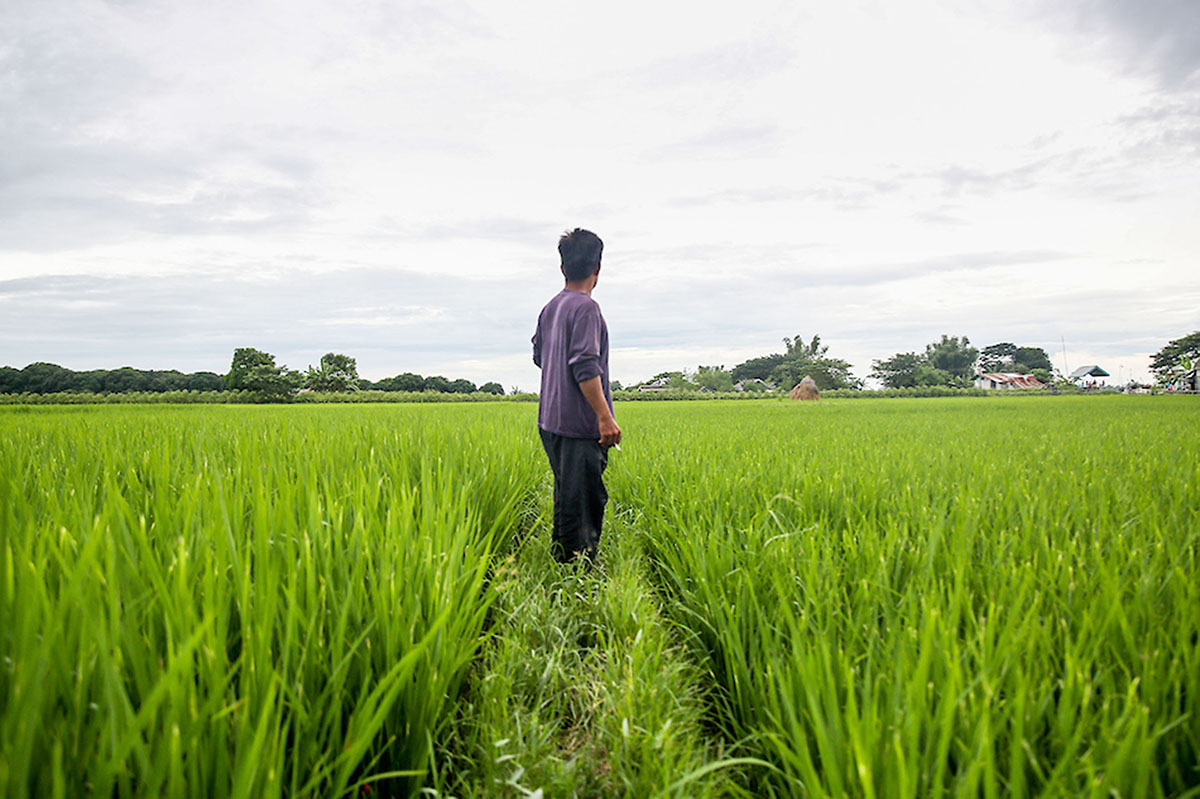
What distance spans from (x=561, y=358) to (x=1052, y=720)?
2241 millimetres

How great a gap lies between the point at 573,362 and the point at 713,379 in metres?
49.5

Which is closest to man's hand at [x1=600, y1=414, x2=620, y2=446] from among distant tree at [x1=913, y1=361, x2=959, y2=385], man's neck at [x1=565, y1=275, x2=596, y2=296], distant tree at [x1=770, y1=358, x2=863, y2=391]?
man's neck at [x1=565, y1=275, x2=596, y2=296]

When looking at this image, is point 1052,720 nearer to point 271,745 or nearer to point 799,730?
point 799,730

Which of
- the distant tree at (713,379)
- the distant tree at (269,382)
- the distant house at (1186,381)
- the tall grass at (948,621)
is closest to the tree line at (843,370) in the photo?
the distant tree at (713,379)

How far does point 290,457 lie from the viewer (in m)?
3.43

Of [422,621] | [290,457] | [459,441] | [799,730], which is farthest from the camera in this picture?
[459,441]

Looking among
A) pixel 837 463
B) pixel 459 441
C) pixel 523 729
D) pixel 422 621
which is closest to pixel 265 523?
pixel 422 621

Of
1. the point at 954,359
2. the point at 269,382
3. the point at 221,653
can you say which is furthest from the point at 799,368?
the point at 221,653

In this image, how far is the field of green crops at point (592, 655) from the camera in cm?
85

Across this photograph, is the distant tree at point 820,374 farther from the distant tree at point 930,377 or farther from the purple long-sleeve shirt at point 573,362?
the purple long-sleeve shirt at point 573,362

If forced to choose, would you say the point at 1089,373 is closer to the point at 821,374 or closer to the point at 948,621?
the point at 821,374

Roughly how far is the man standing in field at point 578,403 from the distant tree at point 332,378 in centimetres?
3203

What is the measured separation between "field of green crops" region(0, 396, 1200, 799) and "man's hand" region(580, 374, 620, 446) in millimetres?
554

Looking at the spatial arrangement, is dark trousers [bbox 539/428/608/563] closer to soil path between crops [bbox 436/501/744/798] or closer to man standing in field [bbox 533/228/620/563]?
man standing in field [bbox 533/228/620/563]
